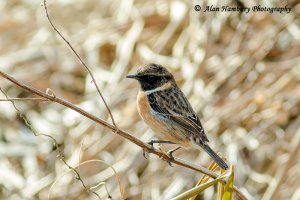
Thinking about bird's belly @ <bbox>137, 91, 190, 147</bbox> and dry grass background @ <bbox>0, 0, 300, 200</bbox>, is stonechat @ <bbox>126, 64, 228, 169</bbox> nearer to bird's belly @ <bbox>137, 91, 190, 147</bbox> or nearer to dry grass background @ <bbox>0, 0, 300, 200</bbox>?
bird's belly @ <bbox>137, 91, 190, 147</bbox>

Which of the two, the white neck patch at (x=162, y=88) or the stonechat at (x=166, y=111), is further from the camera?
the white neck patch at (x=162, y=88)

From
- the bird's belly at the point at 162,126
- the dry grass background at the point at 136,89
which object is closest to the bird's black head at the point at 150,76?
the bird's belly at the point at 162,126

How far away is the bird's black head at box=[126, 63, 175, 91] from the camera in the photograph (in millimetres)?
4285

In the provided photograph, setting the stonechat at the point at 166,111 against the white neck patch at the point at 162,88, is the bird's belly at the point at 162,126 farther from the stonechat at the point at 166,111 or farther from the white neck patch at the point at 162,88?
the white neck patch at the point at 162,88

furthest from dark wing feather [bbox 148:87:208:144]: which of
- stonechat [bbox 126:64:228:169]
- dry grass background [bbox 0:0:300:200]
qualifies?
dry grass background [bbox 0:0:300:200]

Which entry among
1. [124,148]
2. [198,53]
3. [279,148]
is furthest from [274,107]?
[124,148]

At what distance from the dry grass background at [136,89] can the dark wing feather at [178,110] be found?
72 cm

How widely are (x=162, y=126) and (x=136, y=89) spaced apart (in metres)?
1.76

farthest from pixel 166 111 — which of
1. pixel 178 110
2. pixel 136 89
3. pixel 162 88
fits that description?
pixel 136 89

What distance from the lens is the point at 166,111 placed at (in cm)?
422

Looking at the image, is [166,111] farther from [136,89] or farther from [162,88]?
[136,89]

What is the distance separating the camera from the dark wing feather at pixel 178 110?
413cm

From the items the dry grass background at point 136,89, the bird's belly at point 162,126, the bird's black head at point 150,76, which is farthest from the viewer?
the dry grass background at point 136,89

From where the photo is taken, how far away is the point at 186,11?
6.15 metres
